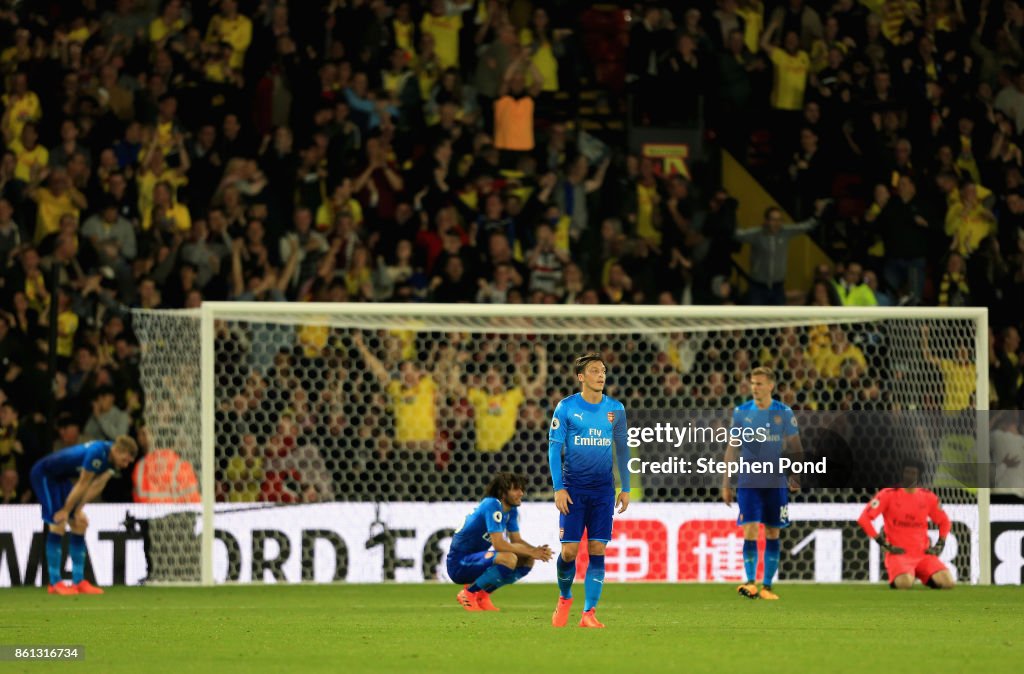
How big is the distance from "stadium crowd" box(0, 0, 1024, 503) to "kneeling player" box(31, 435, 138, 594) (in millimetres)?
1141

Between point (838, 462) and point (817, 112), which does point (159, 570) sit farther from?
point (817, 112)

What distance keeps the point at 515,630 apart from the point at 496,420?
6218 millimetres

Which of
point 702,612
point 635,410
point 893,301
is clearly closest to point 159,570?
point 635,410

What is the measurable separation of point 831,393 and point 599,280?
308 cm

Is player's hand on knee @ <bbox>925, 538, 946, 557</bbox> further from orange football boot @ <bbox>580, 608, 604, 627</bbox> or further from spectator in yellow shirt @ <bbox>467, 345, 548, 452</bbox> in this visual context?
orange football boot @ <bbox>580, 608, 604, 627</bbox>

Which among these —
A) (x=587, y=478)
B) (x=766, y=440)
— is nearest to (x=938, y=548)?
(x=766, y=440)

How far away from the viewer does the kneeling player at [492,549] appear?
484 inches

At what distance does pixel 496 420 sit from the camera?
1700 cm

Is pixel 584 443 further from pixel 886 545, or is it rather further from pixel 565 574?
pixel 886 545

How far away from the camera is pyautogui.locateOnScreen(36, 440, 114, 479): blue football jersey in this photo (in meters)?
14.4

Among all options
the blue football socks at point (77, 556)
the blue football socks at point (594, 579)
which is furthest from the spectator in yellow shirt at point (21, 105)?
the blue football socks at point (594, 579)

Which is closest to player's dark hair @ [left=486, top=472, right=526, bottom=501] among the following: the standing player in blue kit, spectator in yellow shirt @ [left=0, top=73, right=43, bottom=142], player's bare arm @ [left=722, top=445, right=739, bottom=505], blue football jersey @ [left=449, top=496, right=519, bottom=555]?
blue football jersey @ [left=449, top=496, right=519, bottom=555]

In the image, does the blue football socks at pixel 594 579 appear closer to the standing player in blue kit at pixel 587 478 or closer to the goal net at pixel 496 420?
the standing player in blue kit at pixel 587 478

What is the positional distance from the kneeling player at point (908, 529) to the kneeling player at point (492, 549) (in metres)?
3.91
